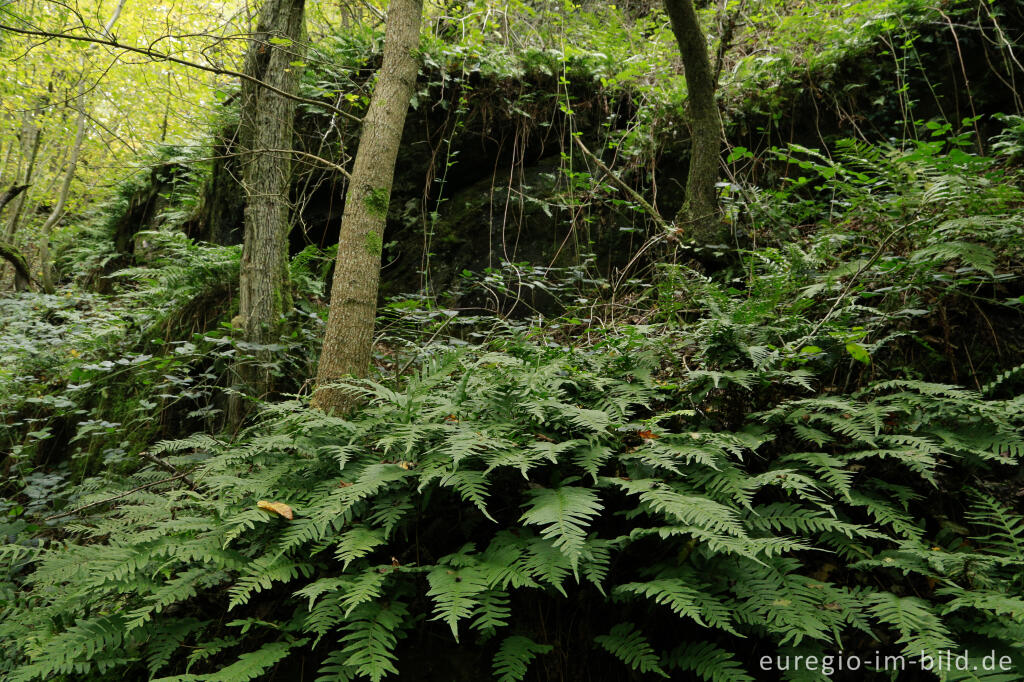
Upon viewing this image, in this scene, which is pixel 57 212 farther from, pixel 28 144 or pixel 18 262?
pixel 18 262

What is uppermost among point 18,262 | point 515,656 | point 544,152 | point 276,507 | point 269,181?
point 544,152

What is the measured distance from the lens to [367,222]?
11.2ft

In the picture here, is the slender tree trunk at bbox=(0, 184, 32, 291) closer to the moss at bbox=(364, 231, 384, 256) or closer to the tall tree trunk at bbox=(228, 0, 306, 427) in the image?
the tall tree trunk at bbox=(228, 0, 306, 427)

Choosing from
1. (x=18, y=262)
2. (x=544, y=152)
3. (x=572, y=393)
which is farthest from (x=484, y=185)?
(x=18, y=262)

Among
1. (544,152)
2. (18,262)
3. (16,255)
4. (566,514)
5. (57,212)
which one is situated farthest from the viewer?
(57,212)

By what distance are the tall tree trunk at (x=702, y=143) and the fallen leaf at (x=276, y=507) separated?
419 cm

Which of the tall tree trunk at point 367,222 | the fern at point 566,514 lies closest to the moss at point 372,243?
the tall tree trunk at point 367,222

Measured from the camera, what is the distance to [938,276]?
288 cm

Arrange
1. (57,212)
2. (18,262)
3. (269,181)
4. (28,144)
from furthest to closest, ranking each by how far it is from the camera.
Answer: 1. (28,144)
2. (57,212)
3. (18,262)
4. (269,181)

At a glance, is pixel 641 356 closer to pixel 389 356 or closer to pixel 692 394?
pixel 692 394

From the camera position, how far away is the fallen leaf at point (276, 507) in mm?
2164

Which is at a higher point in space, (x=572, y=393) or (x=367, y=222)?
(x=367, y=222)

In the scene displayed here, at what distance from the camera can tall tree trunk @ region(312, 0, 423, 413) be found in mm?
3289

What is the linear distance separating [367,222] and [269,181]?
214cm
